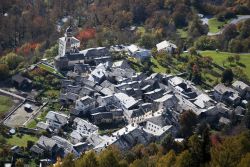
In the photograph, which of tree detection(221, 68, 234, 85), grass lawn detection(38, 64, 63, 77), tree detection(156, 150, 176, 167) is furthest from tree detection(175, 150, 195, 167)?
tree detection(221, 68, 234, 85)

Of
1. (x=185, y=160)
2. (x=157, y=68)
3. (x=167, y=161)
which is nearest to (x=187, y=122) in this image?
(x=157, y=68)

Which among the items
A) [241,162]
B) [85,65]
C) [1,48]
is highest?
[241,162]

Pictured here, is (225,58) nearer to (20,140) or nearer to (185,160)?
(20,140)

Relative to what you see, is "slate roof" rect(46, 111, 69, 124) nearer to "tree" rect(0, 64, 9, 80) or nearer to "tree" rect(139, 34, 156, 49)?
"tree" rect(0, 64, 9, 80)

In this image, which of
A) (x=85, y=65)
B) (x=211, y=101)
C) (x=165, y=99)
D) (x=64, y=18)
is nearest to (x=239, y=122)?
(x=211, y=101)

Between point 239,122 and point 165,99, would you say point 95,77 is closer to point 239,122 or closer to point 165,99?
point 165,99
